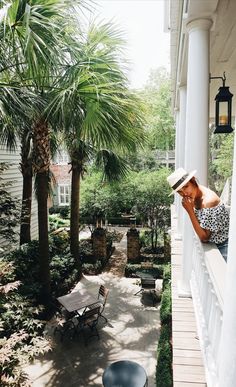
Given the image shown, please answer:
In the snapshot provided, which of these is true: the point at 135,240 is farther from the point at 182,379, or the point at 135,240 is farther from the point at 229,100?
the point at 182,379

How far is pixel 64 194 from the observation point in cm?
2605

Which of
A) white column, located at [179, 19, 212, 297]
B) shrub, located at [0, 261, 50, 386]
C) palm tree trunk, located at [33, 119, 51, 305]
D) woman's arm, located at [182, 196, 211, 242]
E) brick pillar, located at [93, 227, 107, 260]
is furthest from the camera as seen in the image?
brick pillar, located at [93, 227, 107, 260]

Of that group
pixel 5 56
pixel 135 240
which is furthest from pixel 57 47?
pixel 135 240

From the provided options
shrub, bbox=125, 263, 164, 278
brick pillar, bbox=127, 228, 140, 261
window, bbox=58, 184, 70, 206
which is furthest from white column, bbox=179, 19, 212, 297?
window, bbox=58, 184, 70, 206

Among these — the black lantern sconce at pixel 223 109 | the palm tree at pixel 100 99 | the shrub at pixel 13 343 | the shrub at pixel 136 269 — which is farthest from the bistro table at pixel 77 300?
the black lantern sconce at pixel 223 109

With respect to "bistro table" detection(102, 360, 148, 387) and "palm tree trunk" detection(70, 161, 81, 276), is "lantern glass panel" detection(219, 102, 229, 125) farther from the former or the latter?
"palm tree trunk" detection(70, 161, 81, 276)

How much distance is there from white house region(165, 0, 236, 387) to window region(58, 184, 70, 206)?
22.0m

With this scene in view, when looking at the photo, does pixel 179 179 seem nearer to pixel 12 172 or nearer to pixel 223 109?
pixel 223 109

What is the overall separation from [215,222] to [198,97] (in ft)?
4.63

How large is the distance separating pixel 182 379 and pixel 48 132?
6.51 m

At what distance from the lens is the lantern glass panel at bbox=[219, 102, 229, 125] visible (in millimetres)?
4343

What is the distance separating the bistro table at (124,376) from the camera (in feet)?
18.1

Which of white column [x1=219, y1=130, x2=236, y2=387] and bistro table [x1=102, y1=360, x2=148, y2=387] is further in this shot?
bistro table [x1=102, y1=360, x2=148, y2=387]

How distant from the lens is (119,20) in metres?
6.16
